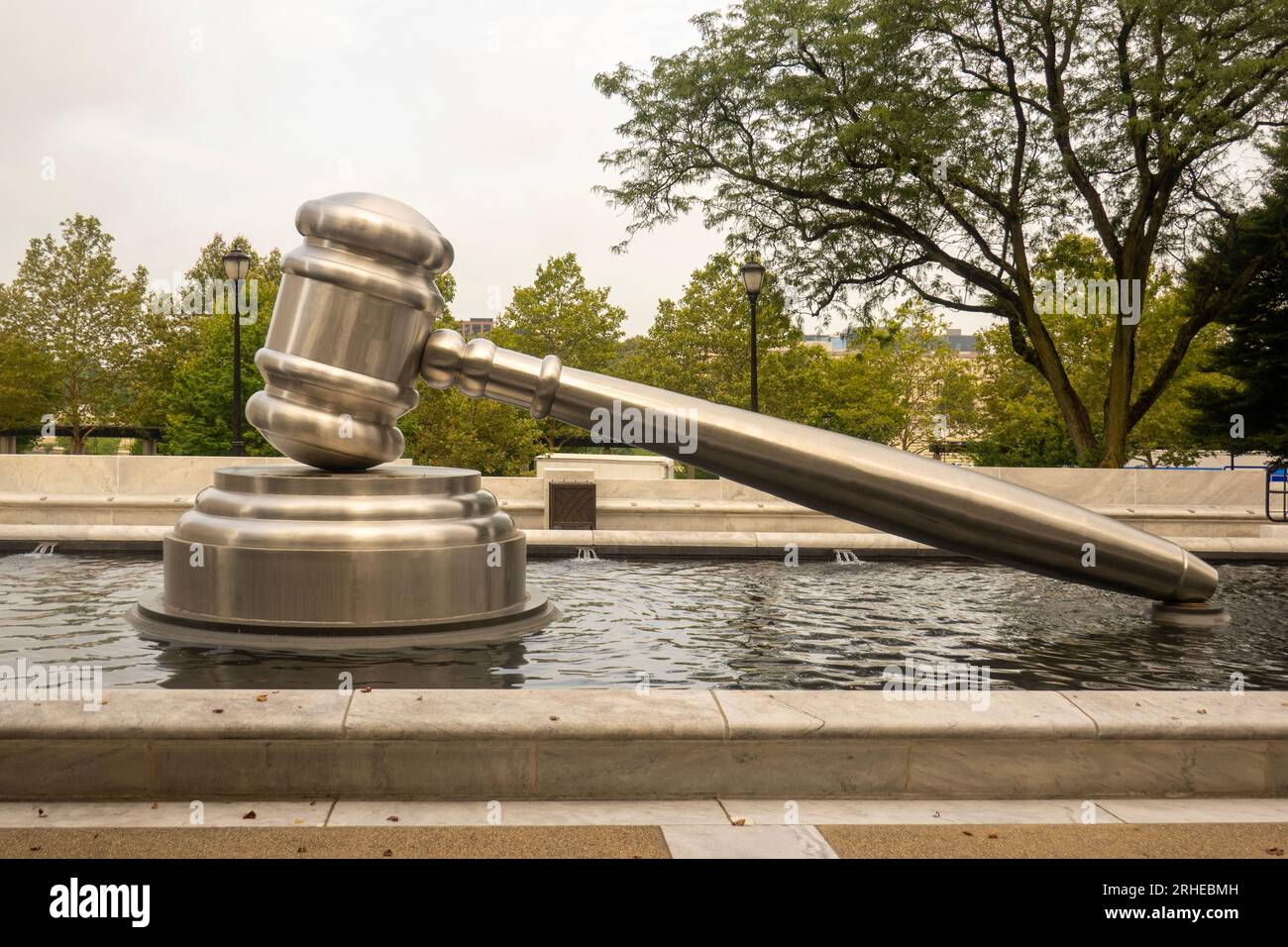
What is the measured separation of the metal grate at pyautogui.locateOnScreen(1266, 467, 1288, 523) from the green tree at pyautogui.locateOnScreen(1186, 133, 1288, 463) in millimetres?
934

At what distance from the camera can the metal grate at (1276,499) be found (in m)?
13.2

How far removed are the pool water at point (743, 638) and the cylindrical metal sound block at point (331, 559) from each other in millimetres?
212

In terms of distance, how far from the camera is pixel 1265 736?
130 inches

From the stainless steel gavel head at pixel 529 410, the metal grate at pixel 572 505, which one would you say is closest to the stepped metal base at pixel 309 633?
the stainless steel gavel head at pixel 529 410

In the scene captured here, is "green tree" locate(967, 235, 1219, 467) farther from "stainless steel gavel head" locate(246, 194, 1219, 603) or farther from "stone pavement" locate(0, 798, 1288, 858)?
"stone pavement" locate(0, 798, 1288, 858)

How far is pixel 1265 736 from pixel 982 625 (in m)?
2.43

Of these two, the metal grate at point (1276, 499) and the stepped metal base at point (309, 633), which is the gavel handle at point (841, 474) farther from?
the metal grate at point (1276, 499)

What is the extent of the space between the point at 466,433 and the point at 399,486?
1174 inches

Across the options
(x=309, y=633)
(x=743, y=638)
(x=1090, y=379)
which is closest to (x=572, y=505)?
(x=743, y=638)

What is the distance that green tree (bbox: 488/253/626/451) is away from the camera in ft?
139

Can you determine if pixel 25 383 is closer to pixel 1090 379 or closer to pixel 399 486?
pixel 1090 379

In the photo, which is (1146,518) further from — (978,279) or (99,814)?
(99,814)

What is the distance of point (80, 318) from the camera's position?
38844 millimetres

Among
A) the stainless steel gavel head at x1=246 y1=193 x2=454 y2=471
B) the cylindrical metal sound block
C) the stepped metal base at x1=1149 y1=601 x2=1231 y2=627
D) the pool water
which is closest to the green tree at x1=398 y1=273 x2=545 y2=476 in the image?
the pool water
